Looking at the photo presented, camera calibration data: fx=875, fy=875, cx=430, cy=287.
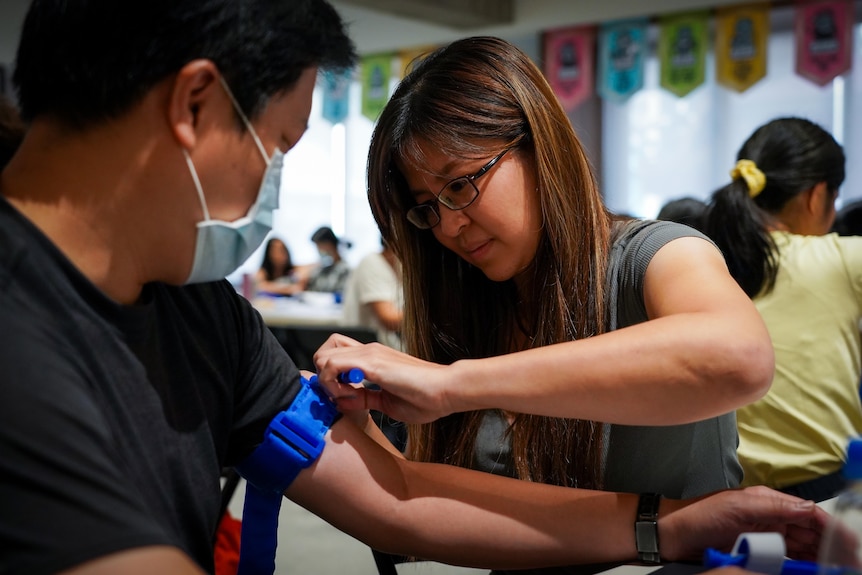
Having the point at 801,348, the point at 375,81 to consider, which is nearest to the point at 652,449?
the point at 801,348

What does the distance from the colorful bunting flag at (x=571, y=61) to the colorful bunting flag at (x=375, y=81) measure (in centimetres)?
169

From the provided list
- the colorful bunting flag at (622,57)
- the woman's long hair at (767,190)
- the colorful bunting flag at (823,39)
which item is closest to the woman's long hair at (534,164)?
the woman's long hair at (767,190)

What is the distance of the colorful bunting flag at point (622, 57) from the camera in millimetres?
7234

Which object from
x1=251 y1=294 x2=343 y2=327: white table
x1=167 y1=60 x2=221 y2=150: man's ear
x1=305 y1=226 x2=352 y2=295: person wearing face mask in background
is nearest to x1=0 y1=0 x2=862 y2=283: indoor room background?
x1=305 y1=226 x2=352 y2=295: person wearing face mask in background

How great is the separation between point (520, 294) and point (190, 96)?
32.2 inches

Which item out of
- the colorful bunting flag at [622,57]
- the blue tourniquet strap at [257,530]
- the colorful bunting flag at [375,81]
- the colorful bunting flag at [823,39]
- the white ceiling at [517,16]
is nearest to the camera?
the blue tourniquet strap at [257,530]

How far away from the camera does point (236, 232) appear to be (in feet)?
3.19

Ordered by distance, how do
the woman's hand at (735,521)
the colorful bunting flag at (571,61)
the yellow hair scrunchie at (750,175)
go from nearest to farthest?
1. the woman's hand at (735,521)
2. the yellow hair scrunchie at (750,175)
3. the colorful bunting flag at (571,61)

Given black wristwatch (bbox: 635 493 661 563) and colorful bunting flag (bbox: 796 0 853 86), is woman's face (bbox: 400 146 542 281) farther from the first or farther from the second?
colorful bunting flag (bbox: 796 0 853 86)

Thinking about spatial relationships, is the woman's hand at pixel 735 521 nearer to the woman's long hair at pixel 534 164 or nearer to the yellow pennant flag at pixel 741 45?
the woman's long hair at pixel 534 164

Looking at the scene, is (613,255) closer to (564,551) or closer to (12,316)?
(564,551)

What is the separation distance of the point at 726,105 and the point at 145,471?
6965mm

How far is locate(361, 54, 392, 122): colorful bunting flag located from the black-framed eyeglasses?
728 cm

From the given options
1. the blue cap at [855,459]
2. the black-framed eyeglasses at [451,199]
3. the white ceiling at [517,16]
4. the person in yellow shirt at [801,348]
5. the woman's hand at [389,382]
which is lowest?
the person in yellow shirt at [801,348]
